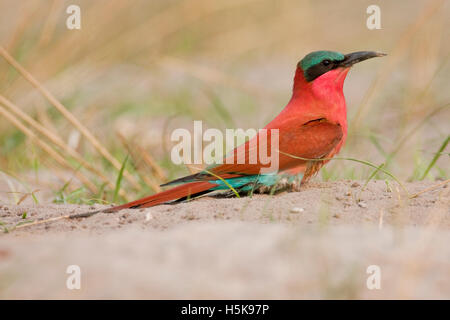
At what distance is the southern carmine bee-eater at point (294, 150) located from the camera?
9.48 feet

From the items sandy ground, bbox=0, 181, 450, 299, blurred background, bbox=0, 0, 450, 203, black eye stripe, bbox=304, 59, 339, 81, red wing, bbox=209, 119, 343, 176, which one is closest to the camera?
sandy ground, bbox=0, 181, 450, 299

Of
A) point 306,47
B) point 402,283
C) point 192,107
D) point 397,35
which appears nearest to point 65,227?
point 402,283

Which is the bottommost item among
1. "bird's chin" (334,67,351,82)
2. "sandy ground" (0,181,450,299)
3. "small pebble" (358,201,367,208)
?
"sandy ground" (0,181,450,299)

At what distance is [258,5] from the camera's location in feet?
26.1

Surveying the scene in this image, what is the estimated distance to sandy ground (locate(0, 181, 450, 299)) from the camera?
161 centimetres

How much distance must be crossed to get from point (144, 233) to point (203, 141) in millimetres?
2765

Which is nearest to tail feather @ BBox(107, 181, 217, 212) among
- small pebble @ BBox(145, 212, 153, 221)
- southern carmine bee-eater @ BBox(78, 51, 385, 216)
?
southern carmine bee-eater @ BBox(78, 51, 385, 216)

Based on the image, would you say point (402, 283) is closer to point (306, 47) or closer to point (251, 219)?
point (251, 219)

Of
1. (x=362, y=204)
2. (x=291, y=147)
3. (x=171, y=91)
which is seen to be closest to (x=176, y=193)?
(x=291, y=147)

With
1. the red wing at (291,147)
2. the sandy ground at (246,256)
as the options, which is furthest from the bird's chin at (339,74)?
the sandy ground at (246,256)

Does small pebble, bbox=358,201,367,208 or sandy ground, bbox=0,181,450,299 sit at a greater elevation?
small pebble, bbox=358,201,367,208

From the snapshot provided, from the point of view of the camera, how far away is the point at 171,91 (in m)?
6.24

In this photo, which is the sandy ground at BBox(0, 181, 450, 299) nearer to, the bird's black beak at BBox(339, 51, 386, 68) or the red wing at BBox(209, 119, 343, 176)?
the red wing at BBox(209, 119, 343, 176)

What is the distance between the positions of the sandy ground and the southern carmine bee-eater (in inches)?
20.4
